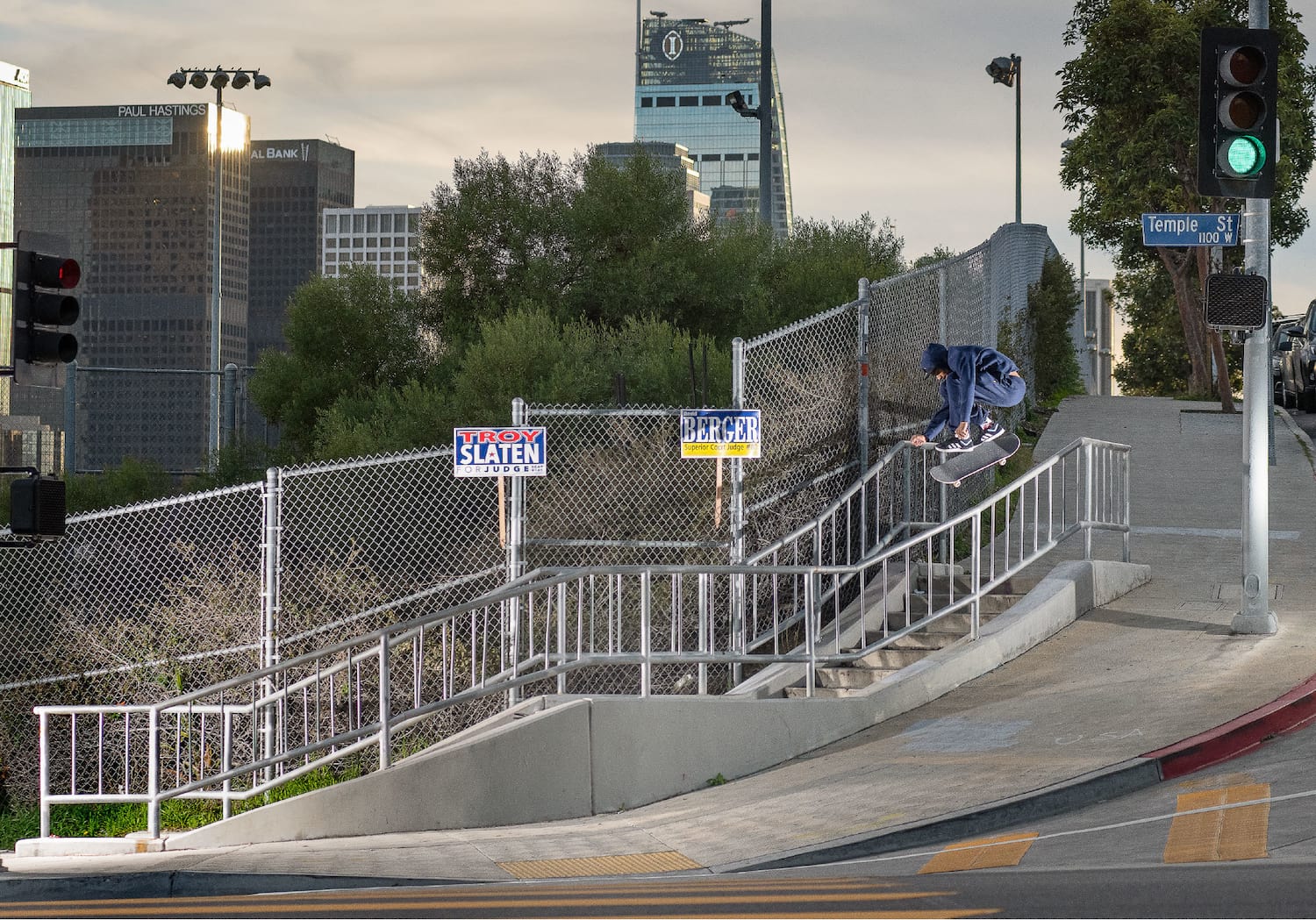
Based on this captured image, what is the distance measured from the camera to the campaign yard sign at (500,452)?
42.0 feet

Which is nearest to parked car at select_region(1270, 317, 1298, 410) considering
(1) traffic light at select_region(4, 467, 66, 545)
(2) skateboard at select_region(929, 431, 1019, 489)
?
(2) skateboard at select_region(929, 431, 1019, 489)

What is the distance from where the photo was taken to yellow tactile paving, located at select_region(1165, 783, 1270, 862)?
26.8 ft

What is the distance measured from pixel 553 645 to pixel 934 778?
4.97m

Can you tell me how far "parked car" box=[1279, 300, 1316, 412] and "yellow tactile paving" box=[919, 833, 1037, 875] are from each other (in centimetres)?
2361

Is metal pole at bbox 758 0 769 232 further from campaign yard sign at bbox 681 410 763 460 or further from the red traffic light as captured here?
the red traffic light

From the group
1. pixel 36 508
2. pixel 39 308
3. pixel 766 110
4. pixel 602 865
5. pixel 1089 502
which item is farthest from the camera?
pixel 766 110

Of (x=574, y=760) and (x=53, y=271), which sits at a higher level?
(x=53, y=271)

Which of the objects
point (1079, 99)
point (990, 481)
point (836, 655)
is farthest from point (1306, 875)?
point (1079, 99)

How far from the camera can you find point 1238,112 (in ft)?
41.8

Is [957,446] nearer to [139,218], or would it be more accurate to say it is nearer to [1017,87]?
[1017,87]

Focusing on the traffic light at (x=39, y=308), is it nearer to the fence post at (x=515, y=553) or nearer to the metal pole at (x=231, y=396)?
the fence post at (x=515, y=553)

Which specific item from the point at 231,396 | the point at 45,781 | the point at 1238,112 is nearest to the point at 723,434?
the point at 1238,112

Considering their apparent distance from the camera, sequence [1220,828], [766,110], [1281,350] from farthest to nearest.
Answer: [1281,350] < [766,110] < [1220,828]

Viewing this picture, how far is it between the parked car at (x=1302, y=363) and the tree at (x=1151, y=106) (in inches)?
62.7
